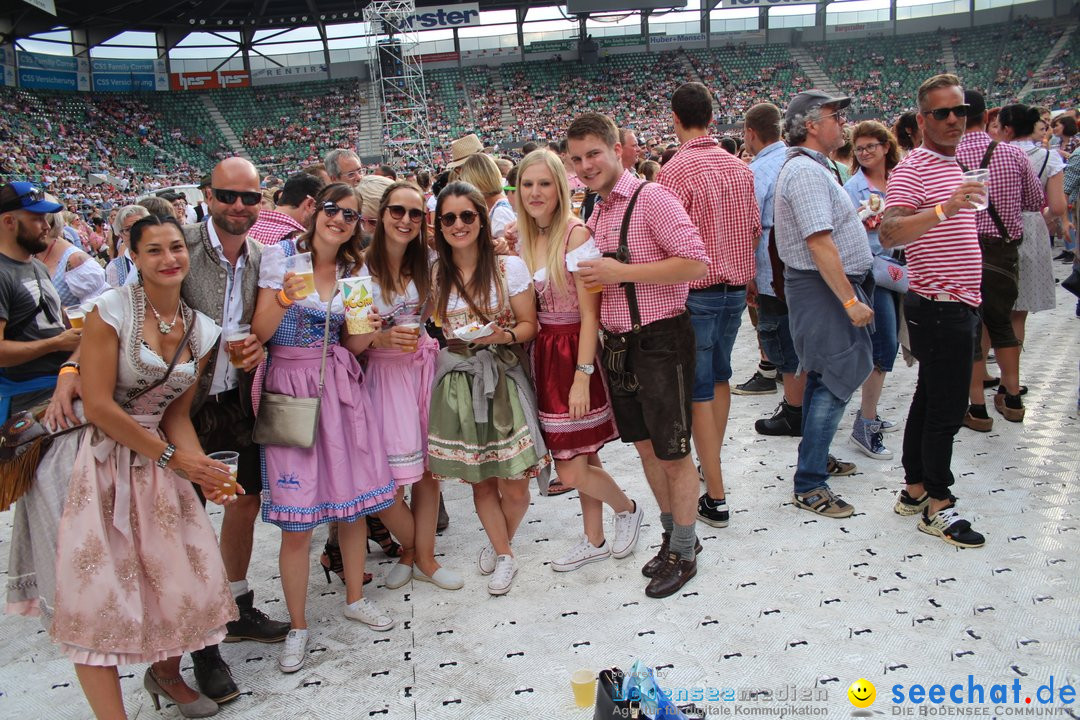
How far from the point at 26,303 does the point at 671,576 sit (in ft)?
9.45

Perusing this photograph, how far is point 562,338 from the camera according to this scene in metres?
2.94

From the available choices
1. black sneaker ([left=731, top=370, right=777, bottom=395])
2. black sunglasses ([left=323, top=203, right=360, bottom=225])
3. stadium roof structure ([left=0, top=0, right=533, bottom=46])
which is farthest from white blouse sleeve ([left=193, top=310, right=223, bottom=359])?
stadium roof structure ([left=0, top=0, right=533, bottom=46])

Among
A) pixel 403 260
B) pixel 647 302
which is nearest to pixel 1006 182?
pixel 647 302

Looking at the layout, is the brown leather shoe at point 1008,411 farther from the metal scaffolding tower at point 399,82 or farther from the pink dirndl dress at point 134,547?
the metal scaffolding tower at point 399,82

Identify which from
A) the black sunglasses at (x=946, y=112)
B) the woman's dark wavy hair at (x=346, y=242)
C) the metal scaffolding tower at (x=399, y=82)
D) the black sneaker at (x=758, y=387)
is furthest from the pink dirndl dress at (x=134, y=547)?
the metal scaffolding tower at (x=399, y=82)

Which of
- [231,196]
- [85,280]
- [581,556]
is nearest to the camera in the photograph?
[231,196]

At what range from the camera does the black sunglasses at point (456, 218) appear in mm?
2822

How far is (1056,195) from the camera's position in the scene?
4895 millimetres


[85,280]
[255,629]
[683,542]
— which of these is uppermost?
[85,280]

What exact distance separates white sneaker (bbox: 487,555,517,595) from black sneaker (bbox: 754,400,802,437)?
2.08m

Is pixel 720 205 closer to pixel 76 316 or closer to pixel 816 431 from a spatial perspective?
pixel 816 431

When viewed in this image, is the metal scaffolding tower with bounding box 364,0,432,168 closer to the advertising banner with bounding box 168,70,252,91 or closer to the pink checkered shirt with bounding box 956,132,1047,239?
the advertising banner with bounding box 168,70,252,91

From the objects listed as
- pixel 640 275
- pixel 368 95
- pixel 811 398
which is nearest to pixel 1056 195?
pixel 811 398

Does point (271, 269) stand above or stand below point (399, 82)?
below
